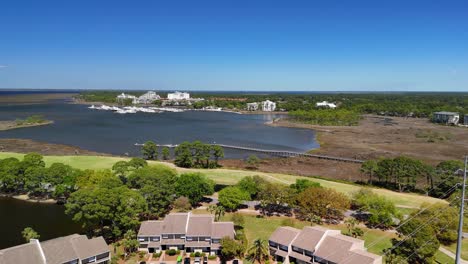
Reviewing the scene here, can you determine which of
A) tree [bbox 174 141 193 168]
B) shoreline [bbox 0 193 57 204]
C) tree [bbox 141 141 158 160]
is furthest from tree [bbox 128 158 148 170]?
tree [bbox 141 141 158 160]

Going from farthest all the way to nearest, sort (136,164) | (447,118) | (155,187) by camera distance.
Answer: (447,118)
(136,164)
(155,187)

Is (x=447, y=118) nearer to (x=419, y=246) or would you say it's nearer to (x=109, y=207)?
(x=419, y=246)

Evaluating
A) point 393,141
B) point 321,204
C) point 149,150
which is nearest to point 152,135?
point 149,150

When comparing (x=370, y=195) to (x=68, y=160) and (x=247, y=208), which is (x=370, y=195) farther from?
(x=68, y=160)

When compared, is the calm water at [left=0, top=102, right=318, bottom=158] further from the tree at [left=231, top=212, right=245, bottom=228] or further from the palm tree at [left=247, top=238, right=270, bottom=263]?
the palm tree at [left=247, top=238, right=270, bottom=263]

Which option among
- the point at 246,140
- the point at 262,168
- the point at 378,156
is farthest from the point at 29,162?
the point at 378,156

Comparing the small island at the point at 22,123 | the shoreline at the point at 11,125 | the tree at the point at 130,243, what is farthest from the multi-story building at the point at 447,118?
the small island at the point at 22,123

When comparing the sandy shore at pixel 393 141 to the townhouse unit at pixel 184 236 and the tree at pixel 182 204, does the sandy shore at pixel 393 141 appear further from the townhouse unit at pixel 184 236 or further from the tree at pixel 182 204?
the townhouse unit at pixel 184 236
